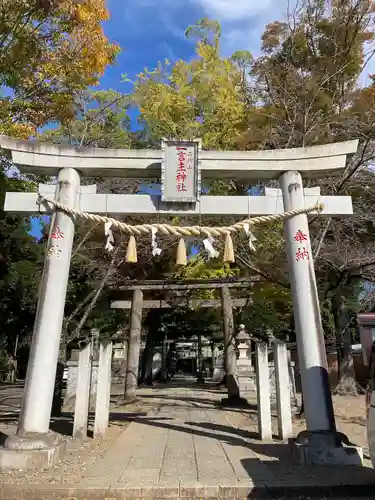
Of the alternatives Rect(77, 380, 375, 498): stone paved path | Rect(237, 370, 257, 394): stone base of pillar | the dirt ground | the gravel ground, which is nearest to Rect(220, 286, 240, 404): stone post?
the dirt ground

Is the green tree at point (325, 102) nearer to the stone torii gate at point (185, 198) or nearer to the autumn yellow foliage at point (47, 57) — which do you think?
the stone torii gate at point (185, 198)

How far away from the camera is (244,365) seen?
56.7ft

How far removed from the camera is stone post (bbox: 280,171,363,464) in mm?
5887

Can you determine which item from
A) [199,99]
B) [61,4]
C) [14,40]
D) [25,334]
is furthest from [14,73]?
[25,334]

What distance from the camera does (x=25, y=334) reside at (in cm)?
2523

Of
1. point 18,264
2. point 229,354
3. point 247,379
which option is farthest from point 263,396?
point 18,264

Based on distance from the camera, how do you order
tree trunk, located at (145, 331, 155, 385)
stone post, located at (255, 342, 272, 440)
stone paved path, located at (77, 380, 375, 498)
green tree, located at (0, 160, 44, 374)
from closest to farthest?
1. stone paved path, located at (77, 380, 375, 498)
2. stone post, located at (255, 342, 272, 440)
3. green tree, located at (0, 160, 44, 374)
4. tree trunk, located at (145, 331, 155, 385)

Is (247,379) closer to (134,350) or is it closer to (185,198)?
(134,350)

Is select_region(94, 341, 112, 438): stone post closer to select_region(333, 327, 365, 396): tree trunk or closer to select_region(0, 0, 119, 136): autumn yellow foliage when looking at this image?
select_region(0, 0, 119, 136): autumn yellow foliage

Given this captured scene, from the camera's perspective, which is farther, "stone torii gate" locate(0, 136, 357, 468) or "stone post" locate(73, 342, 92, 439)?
"stone post" locate(73, 342, 92, 439)

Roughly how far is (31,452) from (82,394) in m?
2.19

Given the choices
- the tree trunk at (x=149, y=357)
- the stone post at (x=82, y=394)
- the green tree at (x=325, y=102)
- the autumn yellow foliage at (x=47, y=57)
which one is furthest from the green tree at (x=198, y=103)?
the tree trunk at (x=149, y=357)

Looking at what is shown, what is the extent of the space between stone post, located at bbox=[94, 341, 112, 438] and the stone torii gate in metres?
2.30

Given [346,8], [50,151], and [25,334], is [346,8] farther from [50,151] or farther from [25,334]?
[25,334]
